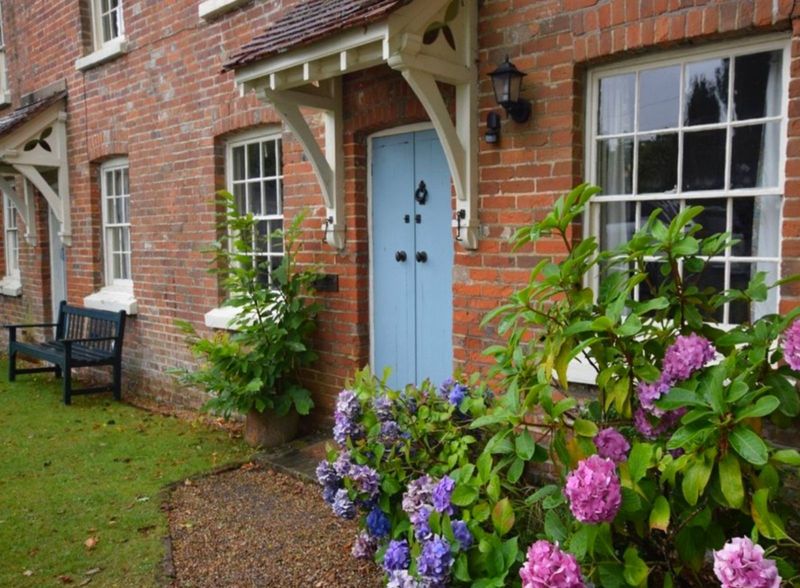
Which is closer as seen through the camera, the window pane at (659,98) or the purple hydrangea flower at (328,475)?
the purple hydrangea flower at (328,475)

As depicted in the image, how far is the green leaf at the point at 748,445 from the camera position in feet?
6.78

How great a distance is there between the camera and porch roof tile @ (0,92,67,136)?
28.4 feet

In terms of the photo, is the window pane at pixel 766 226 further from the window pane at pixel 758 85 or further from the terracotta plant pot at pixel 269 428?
the terracotta plant pot at pixel 269 428

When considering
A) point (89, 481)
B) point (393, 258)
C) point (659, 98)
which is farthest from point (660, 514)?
point (89, 481)

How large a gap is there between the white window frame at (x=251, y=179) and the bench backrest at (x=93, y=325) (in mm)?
1808

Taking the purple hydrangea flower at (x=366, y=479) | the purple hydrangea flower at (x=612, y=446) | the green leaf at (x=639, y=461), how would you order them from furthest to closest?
the purple hydrangea flower at (x=366, y=479) → the purple hydrangea flower at (x=612, y=446) → the green leaf at (x=639, y=461)

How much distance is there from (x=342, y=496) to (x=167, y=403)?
4995 mm

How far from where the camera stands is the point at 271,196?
656 cm

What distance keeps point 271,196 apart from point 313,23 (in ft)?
7.61

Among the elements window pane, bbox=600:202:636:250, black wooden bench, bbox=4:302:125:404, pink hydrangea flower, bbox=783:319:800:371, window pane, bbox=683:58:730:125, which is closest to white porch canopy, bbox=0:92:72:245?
black wooden bench, bbox=4:302:125:404

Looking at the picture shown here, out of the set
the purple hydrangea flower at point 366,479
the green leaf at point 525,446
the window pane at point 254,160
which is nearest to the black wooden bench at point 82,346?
the window pane at point 254,160

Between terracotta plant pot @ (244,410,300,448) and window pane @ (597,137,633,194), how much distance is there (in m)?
3.28

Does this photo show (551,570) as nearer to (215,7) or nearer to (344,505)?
(344,505)

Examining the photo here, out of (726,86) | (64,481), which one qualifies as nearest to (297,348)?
(64,481)
